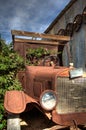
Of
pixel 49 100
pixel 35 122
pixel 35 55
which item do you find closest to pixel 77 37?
pixel 35 55

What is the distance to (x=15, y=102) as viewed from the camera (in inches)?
159

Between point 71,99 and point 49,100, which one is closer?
point 49,100

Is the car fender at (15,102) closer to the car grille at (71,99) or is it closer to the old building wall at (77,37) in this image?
the car grille at (71,99)

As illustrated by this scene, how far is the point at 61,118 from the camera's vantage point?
13.5 ft

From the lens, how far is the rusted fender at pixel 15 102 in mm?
3914

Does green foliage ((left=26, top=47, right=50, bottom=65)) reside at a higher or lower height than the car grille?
higher

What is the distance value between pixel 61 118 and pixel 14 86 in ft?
7.03

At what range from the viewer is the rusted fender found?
12.8ft

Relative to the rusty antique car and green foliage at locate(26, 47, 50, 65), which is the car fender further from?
green foliage at locate(26, 47, 50, 65)

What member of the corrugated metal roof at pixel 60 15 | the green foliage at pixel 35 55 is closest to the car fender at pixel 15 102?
the green foliage at pixel 35 55

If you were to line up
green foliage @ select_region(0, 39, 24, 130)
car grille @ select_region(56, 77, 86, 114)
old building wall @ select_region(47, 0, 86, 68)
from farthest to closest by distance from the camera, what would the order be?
Result: 1. old building wall @ select_region(47, 0, 86, 68)
2. green foliage @ select_region(0, 39, 24, 130)
3. car grille @ select_region(56, 77, 86, 114)

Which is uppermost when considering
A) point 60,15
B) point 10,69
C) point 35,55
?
point 60,15

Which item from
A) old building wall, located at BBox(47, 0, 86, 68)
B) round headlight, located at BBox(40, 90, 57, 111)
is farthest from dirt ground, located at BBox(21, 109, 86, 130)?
old building wall, located at BBox(47, 0, 86, 68)

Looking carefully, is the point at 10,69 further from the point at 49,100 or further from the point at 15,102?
the point at 49,100
